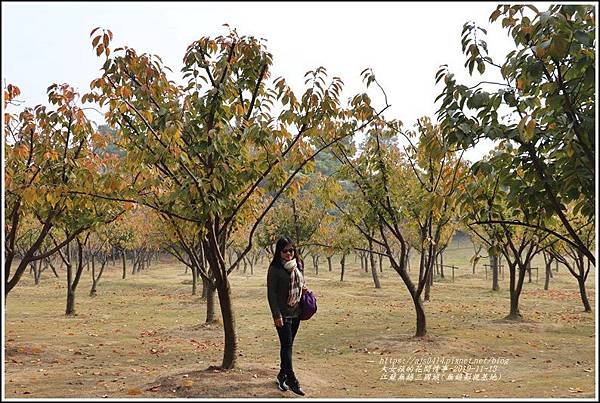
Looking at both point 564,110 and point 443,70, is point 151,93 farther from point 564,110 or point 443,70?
point 564,110

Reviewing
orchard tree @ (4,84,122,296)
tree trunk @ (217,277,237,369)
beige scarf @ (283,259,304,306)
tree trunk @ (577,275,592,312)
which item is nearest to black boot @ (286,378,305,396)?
beige scarf @ (283,259,304,306)

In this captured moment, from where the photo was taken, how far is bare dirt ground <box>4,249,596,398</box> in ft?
27.2

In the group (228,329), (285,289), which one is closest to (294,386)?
(285,289)

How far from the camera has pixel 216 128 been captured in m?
8.17

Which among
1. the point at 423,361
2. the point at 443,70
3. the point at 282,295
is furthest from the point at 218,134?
the point at 423,361

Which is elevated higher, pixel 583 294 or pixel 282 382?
pixel 583 294

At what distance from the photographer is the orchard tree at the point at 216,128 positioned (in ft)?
25.5

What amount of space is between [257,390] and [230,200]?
111 inches

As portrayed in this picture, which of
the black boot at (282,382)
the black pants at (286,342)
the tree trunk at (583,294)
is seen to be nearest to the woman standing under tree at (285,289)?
the black pants at (286,342)

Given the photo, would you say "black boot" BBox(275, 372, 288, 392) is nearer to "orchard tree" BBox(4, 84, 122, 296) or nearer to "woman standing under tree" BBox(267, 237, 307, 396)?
"woman standing under tree" BBox(267, 237, 307, 396)

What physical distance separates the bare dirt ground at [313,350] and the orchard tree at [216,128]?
5.29 ft

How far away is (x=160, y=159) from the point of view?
7.95 meters

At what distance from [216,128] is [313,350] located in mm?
6401

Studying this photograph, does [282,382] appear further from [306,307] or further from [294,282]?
[294,282]
